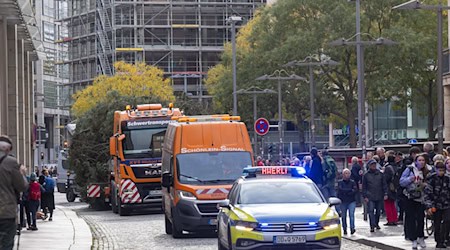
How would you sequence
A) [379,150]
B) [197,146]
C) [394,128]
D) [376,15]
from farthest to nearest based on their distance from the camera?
[394,128] < [376,15] < [379,150] < [197,146]

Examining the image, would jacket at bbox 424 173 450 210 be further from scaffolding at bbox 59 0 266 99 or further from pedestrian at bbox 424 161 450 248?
scaffolding at bbox 59 0 266 99

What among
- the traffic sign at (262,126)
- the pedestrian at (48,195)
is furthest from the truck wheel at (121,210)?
the traffic sign at (262,126)

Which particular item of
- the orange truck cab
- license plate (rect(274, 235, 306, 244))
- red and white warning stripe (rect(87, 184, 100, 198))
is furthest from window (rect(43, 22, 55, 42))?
license plate (rect(274, 235, 306, 244))

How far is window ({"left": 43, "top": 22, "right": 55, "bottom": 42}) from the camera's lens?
124 metres

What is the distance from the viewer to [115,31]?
363 ft

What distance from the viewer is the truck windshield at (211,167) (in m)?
27.9

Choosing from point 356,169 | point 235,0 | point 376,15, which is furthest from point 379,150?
point 235,0

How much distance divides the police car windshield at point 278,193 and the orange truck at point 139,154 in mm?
19195

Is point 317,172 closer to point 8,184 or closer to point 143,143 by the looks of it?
point 143,143

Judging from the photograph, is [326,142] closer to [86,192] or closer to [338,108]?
[338,108]

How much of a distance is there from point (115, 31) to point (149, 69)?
16109 millimetres

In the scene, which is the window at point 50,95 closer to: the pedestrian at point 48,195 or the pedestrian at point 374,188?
the pedestrian at point 48,195

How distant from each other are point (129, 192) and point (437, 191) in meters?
20.0

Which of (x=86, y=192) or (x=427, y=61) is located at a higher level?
(x=427, y=61)
